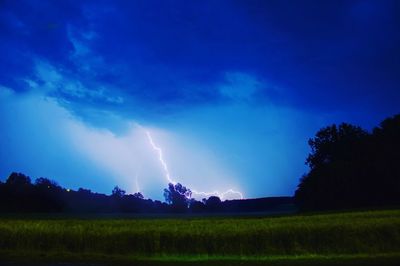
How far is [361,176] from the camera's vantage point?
79.6 metres

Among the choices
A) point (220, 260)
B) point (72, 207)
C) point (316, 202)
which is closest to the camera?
point (220, 260)

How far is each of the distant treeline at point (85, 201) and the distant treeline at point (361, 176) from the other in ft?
158

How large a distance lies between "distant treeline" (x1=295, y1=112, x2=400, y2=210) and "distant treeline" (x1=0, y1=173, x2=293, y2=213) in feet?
158

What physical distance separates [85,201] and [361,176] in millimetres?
90486

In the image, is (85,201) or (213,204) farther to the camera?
(213,204)

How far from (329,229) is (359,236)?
1563mm

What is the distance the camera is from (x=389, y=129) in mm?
86125

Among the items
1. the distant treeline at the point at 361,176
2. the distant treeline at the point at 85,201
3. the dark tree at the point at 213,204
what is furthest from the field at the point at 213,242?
the dark tree at the point at 213,204

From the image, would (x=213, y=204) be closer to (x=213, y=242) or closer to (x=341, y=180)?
(x=341, y=180)

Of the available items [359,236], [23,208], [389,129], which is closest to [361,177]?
[389,129]

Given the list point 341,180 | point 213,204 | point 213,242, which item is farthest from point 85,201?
point 213,242

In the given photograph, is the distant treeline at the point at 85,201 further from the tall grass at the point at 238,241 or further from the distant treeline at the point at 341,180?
the tall grass at the point at 238,241

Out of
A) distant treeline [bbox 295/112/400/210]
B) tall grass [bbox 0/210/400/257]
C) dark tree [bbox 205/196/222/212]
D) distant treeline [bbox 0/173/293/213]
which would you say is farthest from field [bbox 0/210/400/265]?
dark tree [bbox 205/196/222/212]

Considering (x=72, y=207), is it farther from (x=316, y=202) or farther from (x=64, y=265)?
(x=64, y=265)
